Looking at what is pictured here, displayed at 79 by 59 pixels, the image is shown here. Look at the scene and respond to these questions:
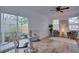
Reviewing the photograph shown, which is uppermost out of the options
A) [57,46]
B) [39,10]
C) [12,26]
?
[39,10]

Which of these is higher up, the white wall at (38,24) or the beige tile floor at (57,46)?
the white wall at (38,24)

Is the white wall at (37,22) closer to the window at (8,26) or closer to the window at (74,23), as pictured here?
the window at (8,26)

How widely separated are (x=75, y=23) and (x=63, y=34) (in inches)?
12.1

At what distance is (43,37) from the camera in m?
2.10

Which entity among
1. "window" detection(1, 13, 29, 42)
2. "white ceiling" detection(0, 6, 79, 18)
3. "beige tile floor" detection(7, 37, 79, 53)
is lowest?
"beige tile floor" detection(7, 37, 79, 53)

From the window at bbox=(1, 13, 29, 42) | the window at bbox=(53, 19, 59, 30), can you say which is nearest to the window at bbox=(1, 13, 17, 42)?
the window at bbox=(1, 13, 29, 42)

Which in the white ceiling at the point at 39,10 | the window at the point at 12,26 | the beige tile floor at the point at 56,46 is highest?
the white ceiling at the point at 39,10

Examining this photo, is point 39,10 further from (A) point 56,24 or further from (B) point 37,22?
(A) point 56,24

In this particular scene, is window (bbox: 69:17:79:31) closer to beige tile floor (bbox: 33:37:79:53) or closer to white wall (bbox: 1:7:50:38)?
beige tile floor (bbox: 33:37:79:53)

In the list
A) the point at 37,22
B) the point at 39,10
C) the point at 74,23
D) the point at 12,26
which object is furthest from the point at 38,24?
the point at 74,23

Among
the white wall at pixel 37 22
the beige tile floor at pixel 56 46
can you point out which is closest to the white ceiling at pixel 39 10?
the white wall at pixel 37 22

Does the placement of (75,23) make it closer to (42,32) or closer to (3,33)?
(42,32)

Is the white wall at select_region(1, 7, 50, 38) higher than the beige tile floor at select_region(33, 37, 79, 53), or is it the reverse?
the white wall at select_region(1, 7, 50, 38)
